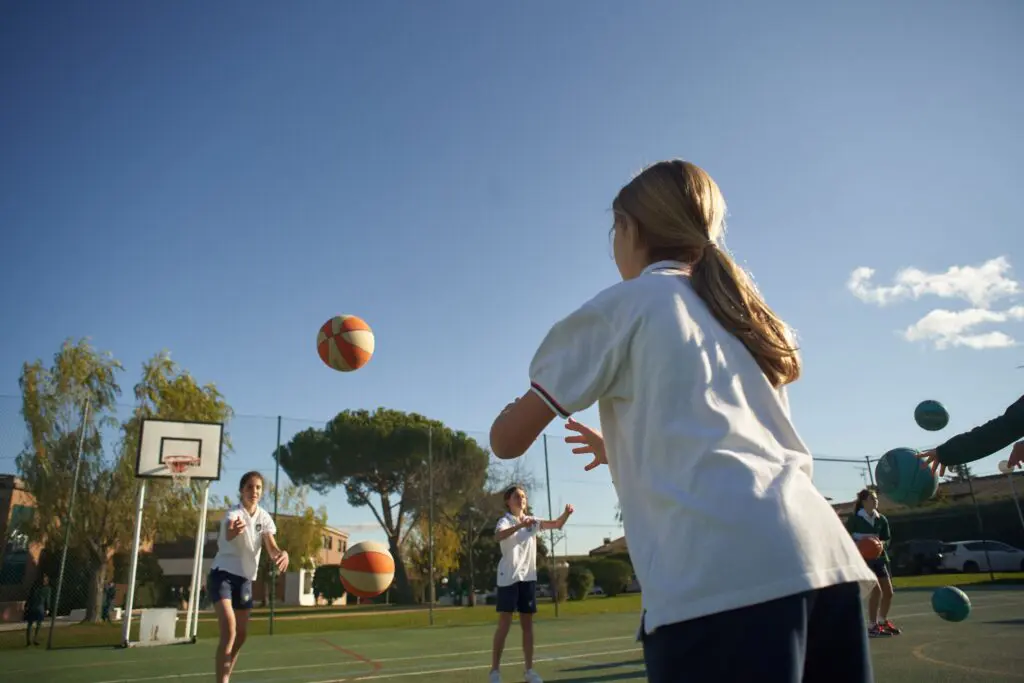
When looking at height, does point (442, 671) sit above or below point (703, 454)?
below

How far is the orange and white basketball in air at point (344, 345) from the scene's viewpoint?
8492 millimetres

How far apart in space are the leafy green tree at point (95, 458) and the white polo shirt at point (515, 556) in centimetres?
1140

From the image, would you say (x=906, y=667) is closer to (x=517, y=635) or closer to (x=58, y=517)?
(x=517, y=635)

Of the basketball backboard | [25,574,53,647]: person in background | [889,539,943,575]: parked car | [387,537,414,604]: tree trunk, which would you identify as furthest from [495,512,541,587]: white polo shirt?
[387,537,414,604]: tree trunk

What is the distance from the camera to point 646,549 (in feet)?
3.77

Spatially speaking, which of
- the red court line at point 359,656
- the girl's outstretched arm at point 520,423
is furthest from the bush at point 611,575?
the girl's outstretched arm at point 520,423

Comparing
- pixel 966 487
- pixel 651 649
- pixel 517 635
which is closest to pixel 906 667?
pixel 651 649

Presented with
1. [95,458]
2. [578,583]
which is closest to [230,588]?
[95,458]

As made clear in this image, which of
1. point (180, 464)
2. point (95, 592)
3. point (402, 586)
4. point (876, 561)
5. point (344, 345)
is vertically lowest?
point (402, 586)

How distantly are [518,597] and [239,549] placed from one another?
2.66 metres

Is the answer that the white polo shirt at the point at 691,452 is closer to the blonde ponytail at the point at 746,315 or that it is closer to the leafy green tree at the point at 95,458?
the blonde ponytail at the point at 746,315

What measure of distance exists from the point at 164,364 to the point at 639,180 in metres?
23.6

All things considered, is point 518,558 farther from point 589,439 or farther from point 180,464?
point 180,464

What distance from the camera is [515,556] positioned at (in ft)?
22.9
